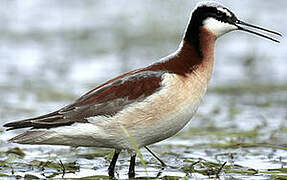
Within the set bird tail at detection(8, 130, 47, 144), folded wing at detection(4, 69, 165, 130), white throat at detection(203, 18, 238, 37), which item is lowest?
bird tail at detection(8, 130, 47, 144)

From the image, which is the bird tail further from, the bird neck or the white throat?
the white throat

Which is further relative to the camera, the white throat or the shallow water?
the shallow water

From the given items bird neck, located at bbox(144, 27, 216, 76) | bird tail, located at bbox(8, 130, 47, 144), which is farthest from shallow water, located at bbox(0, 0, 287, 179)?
bird neck, located at bbox(144, 27, 216, 76)

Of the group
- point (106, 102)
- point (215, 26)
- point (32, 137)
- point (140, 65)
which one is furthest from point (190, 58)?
point (140, 65)

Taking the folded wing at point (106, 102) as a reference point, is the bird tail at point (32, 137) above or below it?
below

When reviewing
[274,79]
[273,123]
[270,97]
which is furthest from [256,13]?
[273,123]

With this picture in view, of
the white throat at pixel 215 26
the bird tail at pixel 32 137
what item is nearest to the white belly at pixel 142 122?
the bird tail at pixel 32 137

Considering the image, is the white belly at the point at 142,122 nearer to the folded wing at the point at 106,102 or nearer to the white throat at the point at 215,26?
the folded wing at the point at 106,102

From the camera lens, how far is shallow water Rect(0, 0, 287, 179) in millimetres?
7836

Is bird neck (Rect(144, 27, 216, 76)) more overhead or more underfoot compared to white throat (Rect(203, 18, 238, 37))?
more underfoot

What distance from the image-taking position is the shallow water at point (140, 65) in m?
7.84

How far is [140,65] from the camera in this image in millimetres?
14578

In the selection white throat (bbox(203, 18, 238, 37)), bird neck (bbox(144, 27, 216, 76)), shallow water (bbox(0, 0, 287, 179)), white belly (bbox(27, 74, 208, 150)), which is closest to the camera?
white belly (bbox(27, 74, 208, 150))

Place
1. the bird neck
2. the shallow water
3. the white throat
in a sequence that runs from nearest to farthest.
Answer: the bird neck
the white throat
the shallow water
